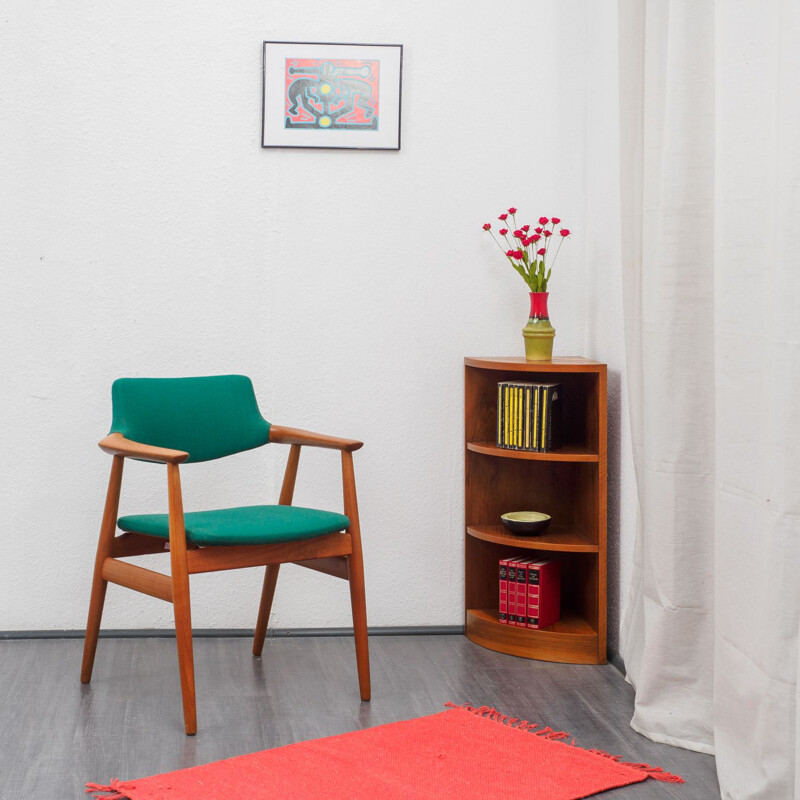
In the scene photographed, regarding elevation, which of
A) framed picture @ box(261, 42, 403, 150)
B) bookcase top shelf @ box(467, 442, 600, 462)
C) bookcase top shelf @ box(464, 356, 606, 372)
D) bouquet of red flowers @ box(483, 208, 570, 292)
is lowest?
bookcase top shelf @ box(467, 442, 600, 462)

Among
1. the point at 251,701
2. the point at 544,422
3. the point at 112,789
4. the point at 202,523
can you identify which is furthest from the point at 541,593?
the point at 112,789

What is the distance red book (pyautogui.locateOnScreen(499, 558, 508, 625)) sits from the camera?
2836mm

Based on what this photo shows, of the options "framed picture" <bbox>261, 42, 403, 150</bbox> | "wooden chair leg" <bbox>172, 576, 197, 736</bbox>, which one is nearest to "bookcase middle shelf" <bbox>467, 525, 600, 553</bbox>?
"wooden chair leg" <bbox>172, 576, 197, 736</bbox>

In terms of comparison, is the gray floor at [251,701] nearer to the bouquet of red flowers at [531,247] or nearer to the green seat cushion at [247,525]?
the green seat cushion at [247,525]

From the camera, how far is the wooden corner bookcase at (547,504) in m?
2.72

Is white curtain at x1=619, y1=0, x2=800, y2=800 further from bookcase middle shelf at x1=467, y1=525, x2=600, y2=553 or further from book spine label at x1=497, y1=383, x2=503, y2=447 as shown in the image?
book spine label at x1=497, y1=383, x2=503, y2=447

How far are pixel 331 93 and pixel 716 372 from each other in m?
1.53

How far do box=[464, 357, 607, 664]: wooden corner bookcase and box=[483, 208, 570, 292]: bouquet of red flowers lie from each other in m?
0.25

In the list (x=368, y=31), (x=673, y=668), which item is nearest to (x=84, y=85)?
(x=368, y=31)

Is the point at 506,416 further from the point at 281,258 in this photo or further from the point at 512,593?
the point at 281,258

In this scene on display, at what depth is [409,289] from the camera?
9.80 ft

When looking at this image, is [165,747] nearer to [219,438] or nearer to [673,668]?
[219,438]

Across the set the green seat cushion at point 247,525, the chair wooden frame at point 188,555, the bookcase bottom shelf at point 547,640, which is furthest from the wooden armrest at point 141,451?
the bookcase bottom shelf at point 547,640

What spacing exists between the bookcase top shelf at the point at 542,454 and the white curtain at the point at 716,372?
321mm
